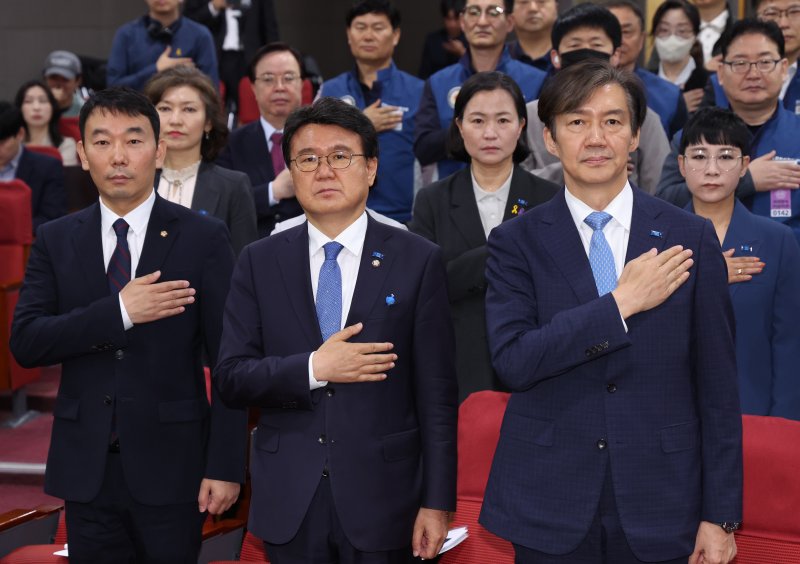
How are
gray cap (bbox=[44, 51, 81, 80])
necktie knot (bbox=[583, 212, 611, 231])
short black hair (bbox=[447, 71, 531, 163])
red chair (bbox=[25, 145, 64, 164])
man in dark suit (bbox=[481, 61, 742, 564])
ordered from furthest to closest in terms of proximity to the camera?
gray cap (bbox=[44, 51, 81, 80])
red chair (bbox=[25, 145, 64, 164])
short black hair (bbox=[447, 71, 531, 163])
necktie knot (bbox=[583, 212, 611, 231])
man in dark suit (bbox=[481, 61, 742, 564])

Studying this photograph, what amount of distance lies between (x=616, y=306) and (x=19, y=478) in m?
3.36

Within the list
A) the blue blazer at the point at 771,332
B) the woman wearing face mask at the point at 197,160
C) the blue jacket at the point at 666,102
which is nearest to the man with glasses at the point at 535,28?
the blue jacket at the point at 666,102

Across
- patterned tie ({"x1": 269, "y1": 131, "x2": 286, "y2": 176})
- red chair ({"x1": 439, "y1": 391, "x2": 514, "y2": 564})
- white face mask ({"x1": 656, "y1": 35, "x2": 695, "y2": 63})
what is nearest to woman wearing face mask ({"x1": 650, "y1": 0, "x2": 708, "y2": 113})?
white face mask ({"x1": 656, "y1": 35, "x2": 695, "y2": 63})

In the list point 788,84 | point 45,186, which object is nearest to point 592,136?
point 788,84

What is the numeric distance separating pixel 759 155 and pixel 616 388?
2120 millimetres

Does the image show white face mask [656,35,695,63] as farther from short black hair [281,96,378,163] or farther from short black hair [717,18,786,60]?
short black hair [281,96,378,163]

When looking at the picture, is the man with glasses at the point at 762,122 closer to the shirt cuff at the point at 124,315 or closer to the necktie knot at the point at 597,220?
the necktie knot at the point at 597,220

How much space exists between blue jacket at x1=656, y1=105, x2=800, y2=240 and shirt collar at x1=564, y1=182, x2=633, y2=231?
1.45m

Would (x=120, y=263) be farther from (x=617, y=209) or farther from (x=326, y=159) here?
(x=617, y=209)

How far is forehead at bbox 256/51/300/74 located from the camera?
452 centimetres

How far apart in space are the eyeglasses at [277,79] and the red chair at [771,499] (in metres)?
2.66

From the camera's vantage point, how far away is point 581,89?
6.93ft

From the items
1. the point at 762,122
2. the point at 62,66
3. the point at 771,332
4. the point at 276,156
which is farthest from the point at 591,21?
the point at 62,66

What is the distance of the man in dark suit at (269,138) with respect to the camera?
4.23 metres
